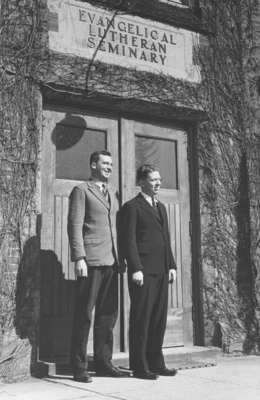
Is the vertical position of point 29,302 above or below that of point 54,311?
above

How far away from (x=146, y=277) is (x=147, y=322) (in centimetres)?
37

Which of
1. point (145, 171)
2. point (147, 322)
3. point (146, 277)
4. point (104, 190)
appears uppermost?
point (145, 171)

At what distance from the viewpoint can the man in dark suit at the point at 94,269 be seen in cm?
458

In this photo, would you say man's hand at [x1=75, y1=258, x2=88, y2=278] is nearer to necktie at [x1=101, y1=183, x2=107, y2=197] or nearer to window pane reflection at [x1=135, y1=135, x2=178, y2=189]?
necktie at [x1=101, y1=183, x2=107, y2=197]

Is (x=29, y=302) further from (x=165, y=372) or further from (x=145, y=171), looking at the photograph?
(x=145, y=171)

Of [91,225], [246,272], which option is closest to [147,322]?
[91,225]

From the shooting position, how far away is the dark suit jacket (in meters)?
4.77

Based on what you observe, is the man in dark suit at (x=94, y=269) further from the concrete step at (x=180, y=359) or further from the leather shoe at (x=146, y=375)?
the concrete step at (x=180, y=359)

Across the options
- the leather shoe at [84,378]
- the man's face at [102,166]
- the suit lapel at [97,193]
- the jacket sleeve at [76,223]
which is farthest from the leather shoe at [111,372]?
the man's face at [102,166]

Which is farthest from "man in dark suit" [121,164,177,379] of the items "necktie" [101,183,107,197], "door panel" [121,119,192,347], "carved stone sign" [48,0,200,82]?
"carved stone sign" [48,0,200,82]

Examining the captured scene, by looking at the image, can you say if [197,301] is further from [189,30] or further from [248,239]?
[189,30]

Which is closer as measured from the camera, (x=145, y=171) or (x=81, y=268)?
(x=81, y=268)

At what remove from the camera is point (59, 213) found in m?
5.64

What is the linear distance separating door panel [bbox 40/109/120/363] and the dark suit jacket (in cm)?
94
